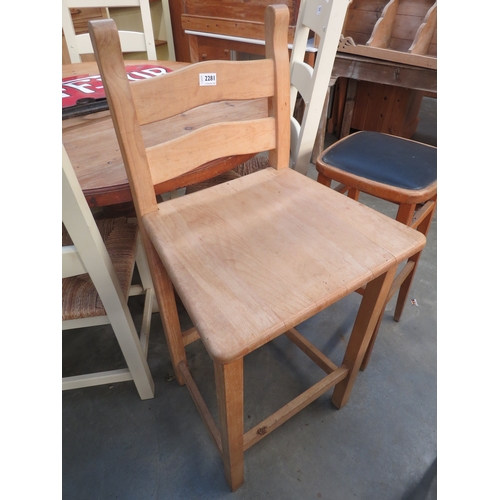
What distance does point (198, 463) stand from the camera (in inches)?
42.6

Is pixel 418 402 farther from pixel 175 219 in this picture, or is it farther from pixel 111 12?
pixel 111 12

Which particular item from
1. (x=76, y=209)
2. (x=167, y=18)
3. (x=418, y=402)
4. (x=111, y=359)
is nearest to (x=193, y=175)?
(x=76, y=209)

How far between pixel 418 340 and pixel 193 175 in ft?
3.92

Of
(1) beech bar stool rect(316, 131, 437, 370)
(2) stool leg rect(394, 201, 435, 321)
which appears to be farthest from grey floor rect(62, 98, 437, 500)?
(1) beech bar stool rect(316, 131, 437, 370)

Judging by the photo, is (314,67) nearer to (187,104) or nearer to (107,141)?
(187,104)

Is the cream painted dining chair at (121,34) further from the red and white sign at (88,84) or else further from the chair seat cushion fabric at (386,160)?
the chair seat cushion fabric at (386,160)

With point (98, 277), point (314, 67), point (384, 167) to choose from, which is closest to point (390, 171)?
point (384, 167)

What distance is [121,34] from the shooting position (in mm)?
1901

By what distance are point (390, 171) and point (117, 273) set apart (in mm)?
905

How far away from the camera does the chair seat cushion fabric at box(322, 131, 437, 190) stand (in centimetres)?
105

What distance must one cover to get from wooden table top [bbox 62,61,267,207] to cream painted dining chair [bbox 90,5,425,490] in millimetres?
49

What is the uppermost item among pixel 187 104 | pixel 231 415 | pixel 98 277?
pixel 187 104

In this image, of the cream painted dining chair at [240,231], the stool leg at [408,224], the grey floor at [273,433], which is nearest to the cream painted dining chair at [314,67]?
the cream painted dining chair at [240,231]

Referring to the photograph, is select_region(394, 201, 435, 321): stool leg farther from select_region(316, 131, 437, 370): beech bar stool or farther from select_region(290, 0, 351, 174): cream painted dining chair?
select_region(290, 0, 351, 174): cream painted dining chair
